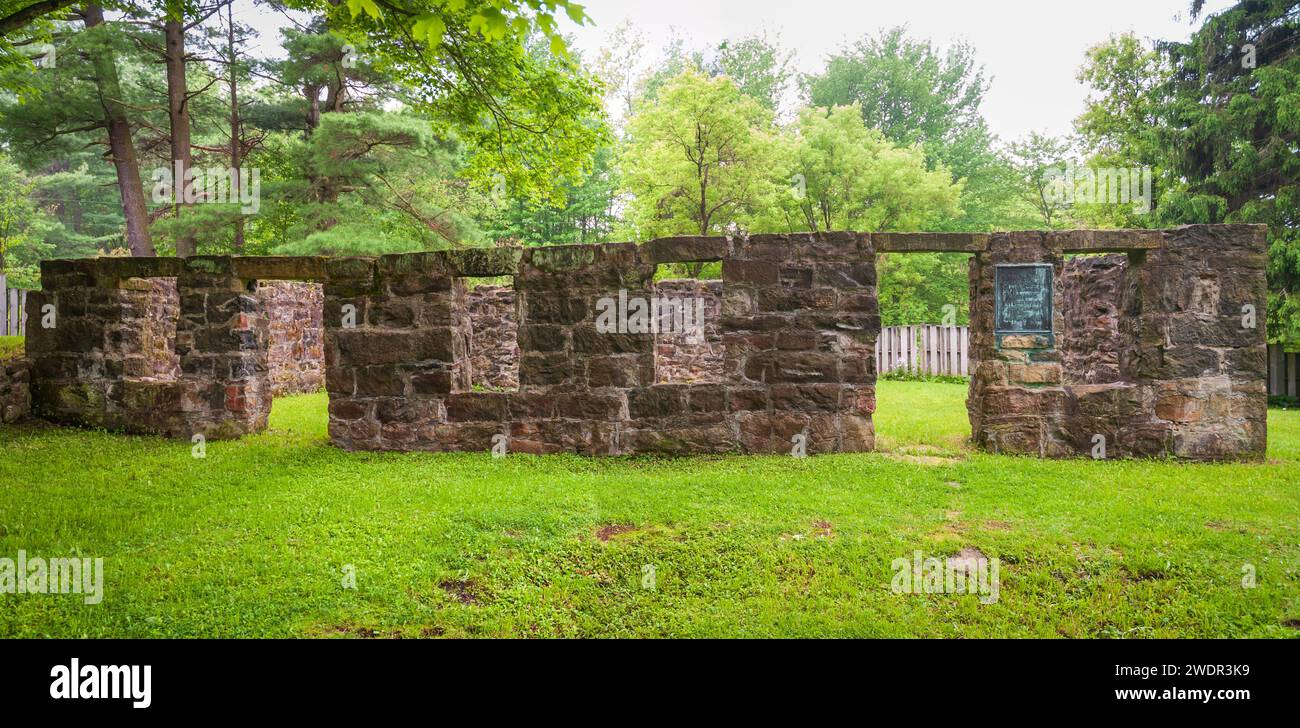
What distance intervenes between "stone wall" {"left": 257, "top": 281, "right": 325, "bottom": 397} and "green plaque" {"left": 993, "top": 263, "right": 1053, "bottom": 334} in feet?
40.0

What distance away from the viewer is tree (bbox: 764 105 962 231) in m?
23.2

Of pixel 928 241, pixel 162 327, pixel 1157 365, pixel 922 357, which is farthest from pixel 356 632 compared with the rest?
pixel 922 357

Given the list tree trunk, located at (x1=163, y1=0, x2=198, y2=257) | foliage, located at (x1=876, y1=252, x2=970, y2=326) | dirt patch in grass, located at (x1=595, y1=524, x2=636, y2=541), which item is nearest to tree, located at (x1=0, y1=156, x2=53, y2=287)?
tree trunk, located at (x1=163, y1=0, x2=198, y2=257)

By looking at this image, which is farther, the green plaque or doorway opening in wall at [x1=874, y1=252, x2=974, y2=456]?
doorway opening in wall at [x1=874, y1=252, x2=974, y2=456]

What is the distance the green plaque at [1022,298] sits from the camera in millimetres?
7723

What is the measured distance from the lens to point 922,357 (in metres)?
20.3

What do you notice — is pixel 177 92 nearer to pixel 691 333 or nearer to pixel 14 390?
pixel 14 390

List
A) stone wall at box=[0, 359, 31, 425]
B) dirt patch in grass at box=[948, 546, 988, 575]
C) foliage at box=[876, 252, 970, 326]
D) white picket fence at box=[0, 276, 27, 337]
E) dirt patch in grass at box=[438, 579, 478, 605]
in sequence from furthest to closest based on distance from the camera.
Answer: foliage at box=[876, 252, 970, 326] < white picket fence at box=[0, 276, 27, 337] < stone wall at box=[0, 359, 31, 425] < dirt patch in grass at box=[948, 546, 988, 575] < dirt patch in grass at box=[438, 579, 478, 605]

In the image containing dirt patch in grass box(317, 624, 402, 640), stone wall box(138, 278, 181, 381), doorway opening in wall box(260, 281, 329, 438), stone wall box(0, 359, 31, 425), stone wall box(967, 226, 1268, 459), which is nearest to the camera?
dirt patch in grass box(317, 624, 402, 640)

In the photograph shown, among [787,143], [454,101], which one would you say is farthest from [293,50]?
[787,143]

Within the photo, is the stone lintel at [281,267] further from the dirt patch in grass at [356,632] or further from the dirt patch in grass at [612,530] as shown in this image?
the dirt patch in grass at [356,632]

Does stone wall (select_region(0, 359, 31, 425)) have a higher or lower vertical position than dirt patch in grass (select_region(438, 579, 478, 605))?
higher

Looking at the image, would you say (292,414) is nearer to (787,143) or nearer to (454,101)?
(454,101)

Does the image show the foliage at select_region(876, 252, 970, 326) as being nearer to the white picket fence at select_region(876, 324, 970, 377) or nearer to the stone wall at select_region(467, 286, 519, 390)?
the white picket fence at select_region(876, 324, 970, 377)
